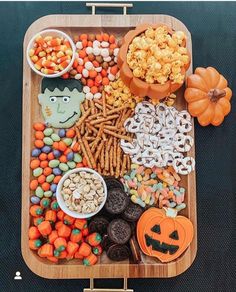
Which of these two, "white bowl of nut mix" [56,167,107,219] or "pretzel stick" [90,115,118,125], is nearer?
"white bowl of nut mix" [56,167,107,219]

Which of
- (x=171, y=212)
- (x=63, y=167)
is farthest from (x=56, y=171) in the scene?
(x=171, y=212)

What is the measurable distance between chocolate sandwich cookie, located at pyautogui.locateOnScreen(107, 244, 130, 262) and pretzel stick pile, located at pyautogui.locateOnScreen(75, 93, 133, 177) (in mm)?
213

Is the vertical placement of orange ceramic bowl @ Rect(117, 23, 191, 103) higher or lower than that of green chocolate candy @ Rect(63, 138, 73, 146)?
higher

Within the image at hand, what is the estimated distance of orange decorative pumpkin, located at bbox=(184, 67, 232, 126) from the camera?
4.13ft

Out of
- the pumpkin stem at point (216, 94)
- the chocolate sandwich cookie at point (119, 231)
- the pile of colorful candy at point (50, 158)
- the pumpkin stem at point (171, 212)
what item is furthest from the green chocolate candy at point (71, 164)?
the pumpkin stem at point (216, 94)

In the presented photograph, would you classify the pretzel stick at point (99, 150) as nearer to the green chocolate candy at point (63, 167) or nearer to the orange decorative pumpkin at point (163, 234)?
the green chocolate candy at point (63, 167)

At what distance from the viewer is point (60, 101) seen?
127 cm

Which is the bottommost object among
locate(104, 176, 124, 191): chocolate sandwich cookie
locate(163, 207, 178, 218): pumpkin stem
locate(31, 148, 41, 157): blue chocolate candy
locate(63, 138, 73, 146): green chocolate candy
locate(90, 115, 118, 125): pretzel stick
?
locate(163, 207, 178, 218): pumpkin stem

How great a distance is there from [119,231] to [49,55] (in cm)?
56

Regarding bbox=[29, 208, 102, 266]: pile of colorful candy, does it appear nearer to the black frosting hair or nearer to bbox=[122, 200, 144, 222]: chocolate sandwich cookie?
bbox=[122, 200, 144, 222]: chocolate sandwich cookie

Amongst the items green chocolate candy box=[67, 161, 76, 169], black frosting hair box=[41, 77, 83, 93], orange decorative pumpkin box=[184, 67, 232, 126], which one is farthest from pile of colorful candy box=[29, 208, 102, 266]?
orange decorative pumpkin box=[184, 67, 232, 126]

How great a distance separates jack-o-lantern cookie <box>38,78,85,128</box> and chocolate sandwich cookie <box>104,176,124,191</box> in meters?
0.20

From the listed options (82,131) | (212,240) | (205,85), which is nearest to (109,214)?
(82,131)

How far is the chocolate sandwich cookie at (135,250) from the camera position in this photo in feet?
3.99
